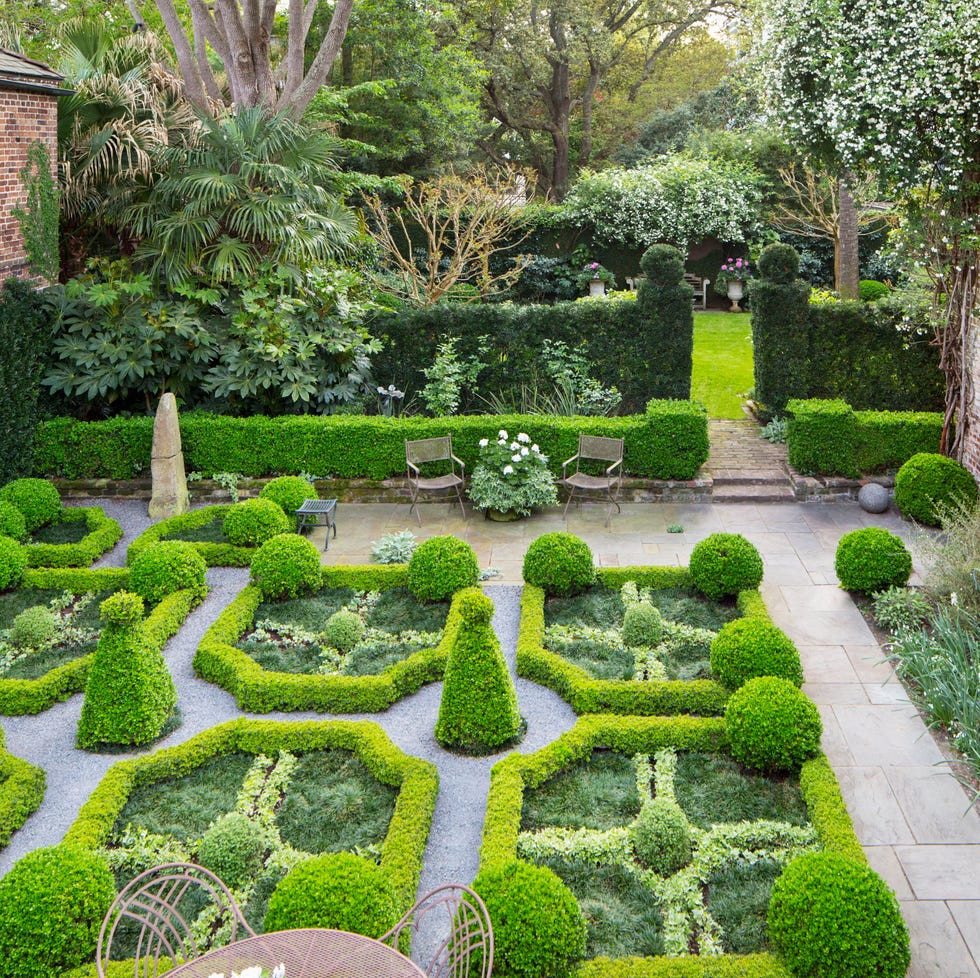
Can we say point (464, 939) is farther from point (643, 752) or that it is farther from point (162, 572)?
point (162, 572)

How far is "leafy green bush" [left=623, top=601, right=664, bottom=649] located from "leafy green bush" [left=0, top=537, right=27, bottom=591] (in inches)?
234

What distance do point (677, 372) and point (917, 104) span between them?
443cm

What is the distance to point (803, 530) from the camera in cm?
1199

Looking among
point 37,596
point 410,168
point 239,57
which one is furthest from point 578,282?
point 37,596

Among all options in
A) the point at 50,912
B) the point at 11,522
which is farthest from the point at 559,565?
the point at 11,522

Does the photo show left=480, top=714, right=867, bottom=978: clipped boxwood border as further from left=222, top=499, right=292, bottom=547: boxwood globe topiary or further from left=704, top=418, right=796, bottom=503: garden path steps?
left=704, top=418, right=796, bottom=503: garden path steps

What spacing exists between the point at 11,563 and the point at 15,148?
18.7 ft

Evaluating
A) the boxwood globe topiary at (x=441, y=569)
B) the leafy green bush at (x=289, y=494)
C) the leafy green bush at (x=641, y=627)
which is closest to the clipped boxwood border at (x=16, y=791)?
the boxwood globe topiary at (x=441, y=569)

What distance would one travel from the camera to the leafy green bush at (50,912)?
5.42m

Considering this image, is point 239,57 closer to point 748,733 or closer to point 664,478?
point 664,478

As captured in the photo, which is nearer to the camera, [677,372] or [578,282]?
[677,372]

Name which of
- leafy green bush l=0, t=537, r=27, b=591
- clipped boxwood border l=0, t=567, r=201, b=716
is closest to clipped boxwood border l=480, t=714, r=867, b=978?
clipped boxwood border l=0, t=567, r=201, b=716

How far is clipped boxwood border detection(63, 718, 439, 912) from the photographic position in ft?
21.1

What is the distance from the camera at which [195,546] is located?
36.1 ft
